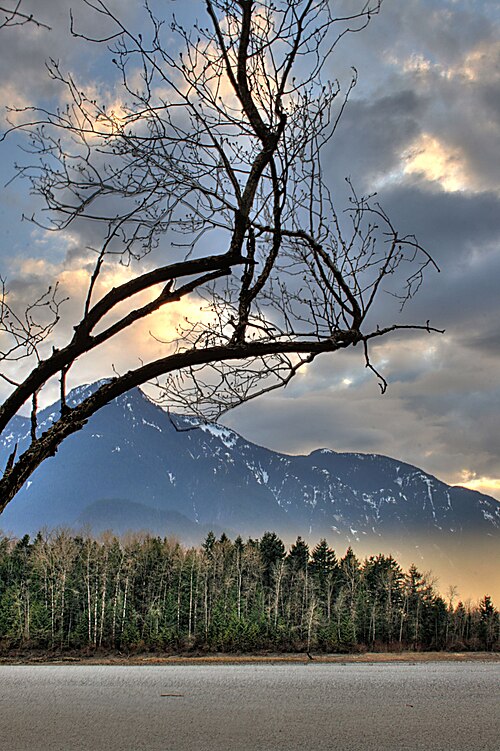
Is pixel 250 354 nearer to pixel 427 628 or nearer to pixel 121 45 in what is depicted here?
pixel 121 45

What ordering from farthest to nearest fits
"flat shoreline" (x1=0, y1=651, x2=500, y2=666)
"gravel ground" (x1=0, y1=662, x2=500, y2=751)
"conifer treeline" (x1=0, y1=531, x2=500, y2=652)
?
"conifer treeline" (x1=0, y1=531, x2=500, y2=652) → "flat shoreline" (x1=0, y1=651, x2=500, y2=666) → "gravel ground" (x1=0, y1=662, x2=500, y2=751)

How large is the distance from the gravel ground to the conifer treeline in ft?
45.5

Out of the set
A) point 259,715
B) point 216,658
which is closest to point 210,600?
point 216,658

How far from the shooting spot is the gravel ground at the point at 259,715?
387cm

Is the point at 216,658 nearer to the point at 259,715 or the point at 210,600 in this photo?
the point at 210,600

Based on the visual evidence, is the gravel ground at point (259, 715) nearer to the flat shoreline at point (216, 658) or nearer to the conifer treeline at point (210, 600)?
the flat shoreline at point (216, 658)

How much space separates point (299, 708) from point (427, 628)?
20673mm

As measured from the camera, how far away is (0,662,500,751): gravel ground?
3.87 m

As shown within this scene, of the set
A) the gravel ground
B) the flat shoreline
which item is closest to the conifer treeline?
the flat shoreline

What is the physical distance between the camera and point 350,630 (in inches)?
842

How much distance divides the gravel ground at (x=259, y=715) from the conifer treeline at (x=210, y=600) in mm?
13876

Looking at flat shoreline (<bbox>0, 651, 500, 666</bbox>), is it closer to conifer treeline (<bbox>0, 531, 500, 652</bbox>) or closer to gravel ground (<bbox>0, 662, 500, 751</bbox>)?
conifer treeline (<bbox>0, 531, 500, 652</bbox>)

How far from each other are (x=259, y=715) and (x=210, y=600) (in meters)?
18.1

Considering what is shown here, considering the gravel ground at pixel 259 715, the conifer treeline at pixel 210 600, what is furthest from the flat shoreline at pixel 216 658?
the gravel ground at pixel 259 715
